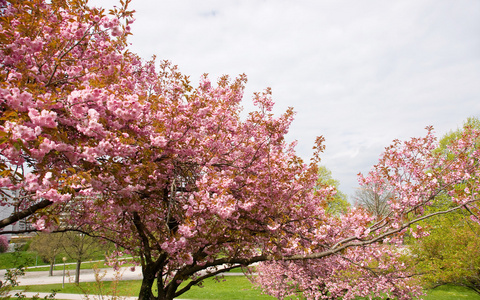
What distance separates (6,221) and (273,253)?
13.5 feet

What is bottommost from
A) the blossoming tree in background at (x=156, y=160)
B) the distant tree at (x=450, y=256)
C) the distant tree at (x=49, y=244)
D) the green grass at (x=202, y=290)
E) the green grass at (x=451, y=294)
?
the green grass at (x=451, y=294)

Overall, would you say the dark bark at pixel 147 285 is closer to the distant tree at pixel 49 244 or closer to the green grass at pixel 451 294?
the distant tree at pixel 49 244

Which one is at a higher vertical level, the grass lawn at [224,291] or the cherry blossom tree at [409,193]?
the cherry blossom tree at [409,193]

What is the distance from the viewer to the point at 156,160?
199 inches

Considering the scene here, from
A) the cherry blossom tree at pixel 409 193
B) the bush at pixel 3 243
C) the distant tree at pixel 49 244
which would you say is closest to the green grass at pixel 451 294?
the cherry blossom tree at pixel 409 193

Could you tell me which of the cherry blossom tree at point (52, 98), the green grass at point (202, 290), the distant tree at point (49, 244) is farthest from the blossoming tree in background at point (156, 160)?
the distant tree at point (49, 244)

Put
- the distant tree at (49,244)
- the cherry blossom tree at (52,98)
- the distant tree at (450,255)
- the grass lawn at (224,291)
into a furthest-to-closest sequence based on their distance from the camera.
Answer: the distant tree at (49,244) < the grass lawn at (224,291) < the distant tree at (450,255) < the cherry blossom tree at (52,98)

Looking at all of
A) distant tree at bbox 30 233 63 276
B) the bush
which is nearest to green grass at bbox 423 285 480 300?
distant tree at bbox 30 233 63 276

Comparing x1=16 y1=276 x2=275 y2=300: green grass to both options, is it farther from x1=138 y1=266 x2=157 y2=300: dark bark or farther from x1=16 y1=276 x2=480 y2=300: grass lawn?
x1=138 y1=266 x2=157 y2=300: dark bark

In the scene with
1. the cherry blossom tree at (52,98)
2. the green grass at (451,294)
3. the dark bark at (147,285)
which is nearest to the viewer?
the cherry blossom tree at (52,98)

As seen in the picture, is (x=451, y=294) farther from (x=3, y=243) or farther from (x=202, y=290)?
(x=3, y=243)

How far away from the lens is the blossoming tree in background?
3.32m

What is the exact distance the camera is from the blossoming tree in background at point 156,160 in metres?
3.32

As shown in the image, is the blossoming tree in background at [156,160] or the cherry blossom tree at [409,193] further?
the cherry blossom tree at [409,193]
